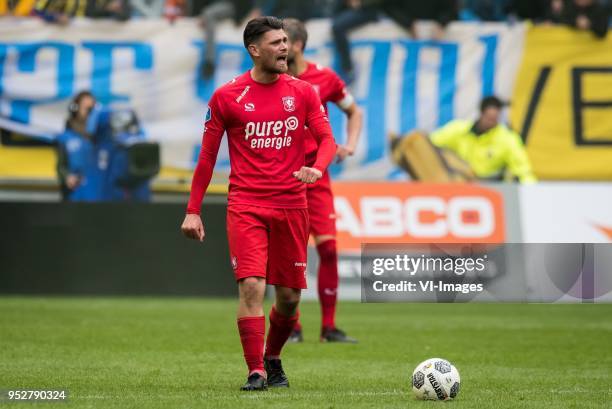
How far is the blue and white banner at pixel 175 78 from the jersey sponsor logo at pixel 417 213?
1808mm

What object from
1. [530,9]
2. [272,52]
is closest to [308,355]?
[272,52]

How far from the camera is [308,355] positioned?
1005 cm

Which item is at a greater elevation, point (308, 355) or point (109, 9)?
point (109, 9)

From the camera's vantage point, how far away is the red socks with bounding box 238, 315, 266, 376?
7625 mm

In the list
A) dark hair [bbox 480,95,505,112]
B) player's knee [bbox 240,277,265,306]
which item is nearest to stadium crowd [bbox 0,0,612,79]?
dark hair [bbox 480,95,505,112]

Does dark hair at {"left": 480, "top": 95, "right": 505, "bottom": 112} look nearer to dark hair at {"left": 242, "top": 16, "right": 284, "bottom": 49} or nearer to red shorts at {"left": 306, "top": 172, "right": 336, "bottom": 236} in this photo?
red shorts at {"left": 306, "top": 172, "right": 336, "bottom": 236}

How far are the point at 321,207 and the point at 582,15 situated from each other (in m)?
9.33

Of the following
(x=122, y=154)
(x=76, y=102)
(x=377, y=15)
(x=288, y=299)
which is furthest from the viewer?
(x=377, y=15)

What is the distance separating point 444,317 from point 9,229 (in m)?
5.58

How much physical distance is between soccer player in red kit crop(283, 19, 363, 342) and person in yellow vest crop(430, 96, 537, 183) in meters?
6.87

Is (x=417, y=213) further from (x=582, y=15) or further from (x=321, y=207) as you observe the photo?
(x=321, y=207)

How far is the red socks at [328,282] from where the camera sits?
11219 mm

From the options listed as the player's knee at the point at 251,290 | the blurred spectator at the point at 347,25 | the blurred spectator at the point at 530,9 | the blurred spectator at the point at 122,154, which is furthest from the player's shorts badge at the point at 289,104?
the blurred spectator at the point at 530,9

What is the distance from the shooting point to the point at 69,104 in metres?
18.5
